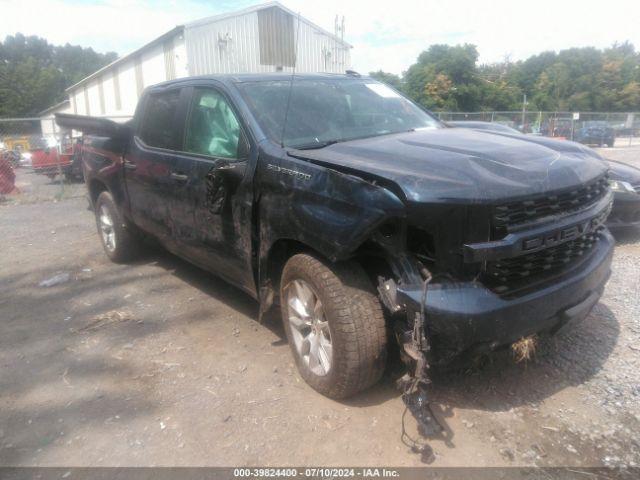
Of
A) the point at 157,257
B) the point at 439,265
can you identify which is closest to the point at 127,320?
the point at 157,257

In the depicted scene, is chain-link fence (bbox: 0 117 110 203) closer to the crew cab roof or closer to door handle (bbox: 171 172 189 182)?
door handle (bbox: 171 172 189 182)

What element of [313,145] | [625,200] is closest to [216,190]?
[313,145]

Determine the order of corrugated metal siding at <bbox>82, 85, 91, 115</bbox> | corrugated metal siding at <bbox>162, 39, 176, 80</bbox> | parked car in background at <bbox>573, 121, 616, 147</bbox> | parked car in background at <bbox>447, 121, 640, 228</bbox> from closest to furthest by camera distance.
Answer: parked car in background at <bbox>447, 121, 640, 228</bbox>
corrugated metal siding at <bbox>162, 39, 176, 80</bbox>
parked car in background at <bbox>573, 121, 616, 147</bbox>
corrugated metal siding at <bbox>82, 85, 91, 115</bbox>

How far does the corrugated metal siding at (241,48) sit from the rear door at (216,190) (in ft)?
47.5

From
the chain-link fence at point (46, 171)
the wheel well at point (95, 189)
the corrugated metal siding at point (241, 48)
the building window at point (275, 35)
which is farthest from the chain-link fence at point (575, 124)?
the wheel well at point (95, 189)

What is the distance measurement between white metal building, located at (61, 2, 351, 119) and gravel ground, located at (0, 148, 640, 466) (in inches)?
605

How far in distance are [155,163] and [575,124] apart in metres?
29.2

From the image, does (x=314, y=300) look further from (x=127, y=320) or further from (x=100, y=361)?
(x=127, y=320)

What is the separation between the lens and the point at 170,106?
4234 millimetres

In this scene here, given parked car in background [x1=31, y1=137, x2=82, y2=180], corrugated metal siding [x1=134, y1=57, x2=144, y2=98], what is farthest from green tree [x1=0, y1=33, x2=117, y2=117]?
parked car in background [x1=31, y1=137, x2=82, y2=180]

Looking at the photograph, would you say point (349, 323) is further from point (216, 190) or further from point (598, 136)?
point (598, 136)

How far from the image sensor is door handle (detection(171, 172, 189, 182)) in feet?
12.5

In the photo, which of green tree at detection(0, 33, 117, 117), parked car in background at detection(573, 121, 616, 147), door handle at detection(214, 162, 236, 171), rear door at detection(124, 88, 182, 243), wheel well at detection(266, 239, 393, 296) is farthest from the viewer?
green tree at detection(0, 33, 117, 117)

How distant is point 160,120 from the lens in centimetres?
435
